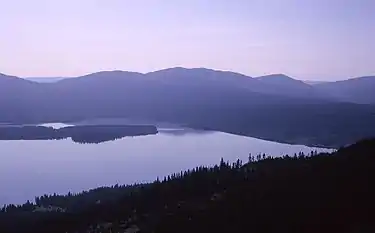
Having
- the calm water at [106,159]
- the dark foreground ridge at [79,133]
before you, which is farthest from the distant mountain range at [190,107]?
the dark foreground ridge at [79,133]

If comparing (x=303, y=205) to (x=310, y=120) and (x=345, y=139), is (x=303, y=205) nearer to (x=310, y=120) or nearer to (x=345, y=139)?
(x=345, y=139)

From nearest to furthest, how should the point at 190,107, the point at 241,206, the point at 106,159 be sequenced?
the point at 241,206, the point at 106,159, the point at 190,107

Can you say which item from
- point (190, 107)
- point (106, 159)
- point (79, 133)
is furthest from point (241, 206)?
point (190, 107)

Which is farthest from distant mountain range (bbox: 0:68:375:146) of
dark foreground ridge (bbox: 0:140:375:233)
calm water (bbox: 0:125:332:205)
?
dark foreground ridge (bbox: 0:140:375:233)

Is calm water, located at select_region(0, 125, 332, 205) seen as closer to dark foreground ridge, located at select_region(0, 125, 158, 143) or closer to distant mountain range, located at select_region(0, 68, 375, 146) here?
dark foreground ridge, located at select_region(0, 125, 158, 143)

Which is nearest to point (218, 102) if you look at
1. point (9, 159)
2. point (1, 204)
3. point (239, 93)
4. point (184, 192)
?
point (239, 93)

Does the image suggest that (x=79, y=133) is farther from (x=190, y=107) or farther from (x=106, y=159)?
(x=190, y=107)
